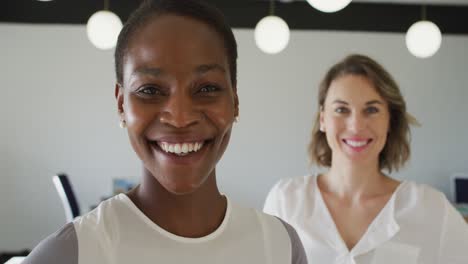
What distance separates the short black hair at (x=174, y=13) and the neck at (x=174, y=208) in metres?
Result: 0.18

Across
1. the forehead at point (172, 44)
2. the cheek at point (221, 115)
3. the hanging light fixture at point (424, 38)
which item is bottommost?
the cheek at point (221, 115)

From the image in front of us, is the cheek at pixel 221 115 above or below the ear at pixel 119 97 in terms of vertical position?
below

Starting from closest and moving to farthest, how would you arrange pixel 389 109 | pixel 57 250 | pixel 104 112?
pixel 57 250
pixel 389 109
pixel 104 112

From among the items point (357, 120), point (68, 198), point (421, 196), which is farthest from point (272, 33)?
point (68, 198)

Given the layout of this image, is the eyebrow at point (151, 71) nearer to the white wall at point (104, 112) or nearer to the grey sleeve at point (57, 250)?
the grey sleeve at point (57, 250)

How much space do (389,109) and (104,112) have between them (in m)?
4.31

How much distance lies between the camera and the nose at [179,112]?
2.43 feet

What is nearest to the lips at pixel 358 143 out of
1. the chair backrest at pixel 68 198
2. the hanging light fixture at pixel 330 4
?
the hanging light fixture at pixel 330 4

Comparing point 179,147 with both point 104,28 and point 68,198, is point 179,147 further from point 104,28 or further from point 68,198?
point 68,198

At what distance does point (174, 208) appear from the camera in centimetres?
84

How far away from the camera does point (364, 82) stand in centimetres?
196

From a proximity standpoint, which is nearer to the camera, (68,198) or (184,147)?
(184,147)

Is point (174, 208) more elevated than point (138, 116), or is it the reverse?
point (138, 116)

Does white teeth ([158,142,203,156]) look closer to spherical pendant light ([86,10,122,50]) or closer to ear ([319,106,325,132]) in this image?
ear ([319,106,325,132])
